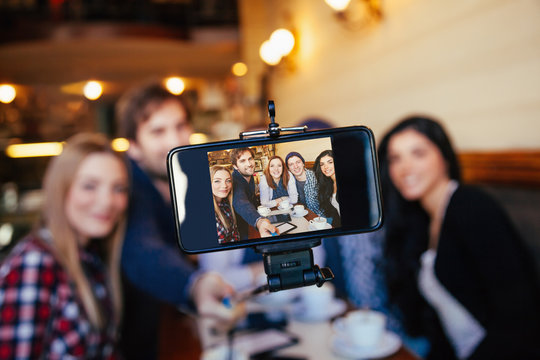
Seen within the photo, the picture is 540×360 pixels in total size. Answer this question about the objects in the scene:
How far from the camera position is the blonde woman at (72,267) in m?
1.23

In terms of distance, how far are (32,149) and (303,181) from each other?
30.5 ft

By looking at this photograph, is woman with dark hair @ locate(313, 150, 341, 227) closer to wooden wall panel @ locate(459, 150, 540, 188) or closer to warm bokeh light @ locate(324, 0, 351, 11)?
wooden wall panel @ locate(459, 150, 540, 188)

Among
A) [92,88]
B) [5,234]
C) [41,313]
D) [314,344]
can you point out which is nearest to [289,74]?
[5,234]

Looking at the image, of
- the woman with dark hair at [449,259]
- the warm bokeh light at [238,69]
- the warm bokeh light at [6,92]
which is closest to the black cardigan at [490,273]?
the woman with dark hair at [449,259]

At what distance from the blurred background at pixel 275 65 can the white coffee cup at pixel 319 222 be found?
123cm

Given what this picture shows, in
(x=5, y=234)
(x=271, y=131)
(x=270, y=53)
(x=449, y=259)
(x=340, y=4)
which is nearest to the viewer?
(x=271, y=131)

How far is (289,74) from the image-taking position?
496cm

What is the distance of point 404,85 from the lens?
2.40 m

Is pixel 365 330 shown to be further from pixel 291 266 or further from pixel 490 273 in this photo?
pixel 291 266

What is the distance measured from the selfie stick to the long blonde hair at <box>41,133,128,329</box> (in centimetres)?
119

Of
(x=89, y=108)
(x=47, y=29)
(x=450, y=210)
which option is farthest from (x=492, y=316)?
(x=89, y=108)

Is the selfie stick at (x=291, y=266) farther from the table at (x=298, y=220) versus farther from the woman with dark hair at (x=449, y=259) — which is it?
the woman with dark hair at (x=449, y=259)

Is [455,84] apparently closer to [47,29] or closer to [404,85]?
[404,85]

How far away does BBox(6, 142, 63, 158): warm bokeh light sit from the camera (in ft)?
25.9
